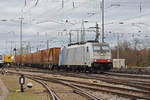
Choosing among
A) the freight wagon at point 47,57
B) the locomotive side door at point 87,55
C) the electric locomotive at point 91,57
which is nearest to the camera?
the electric locomotive at point 91,57

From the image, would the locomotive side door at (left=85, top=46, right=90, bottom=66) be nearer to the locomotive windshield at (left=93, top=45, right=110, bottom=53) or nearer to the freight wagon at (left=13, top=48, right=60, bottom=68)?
the locomotive windshield at (left=93, top=45, right=110, bottom=53)

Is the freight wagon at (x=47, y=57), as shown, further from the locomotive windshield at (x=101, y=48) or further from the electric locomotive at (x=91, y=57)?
the locomotive windshield at (x=101, y=48)

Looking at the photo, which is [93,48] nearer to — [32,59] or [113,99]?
[113,99]

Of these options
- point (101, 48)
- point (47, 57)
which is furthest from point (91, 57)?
point (47, 57)

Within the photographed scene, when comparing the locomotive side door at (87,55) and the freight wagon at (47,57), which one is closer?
the locomotive side door at (87,55)

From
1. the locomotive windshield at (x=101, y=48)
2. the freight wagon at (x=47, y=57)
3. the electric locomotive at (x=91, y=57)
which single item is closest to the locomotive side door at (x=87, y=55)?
the electric locomotive at (x=91, y=57)

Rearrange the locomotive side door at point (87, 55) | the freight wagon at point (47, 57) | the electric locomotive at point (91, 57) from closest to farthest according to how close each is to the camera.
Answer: the electric locomotive at point (91, 57), the locomotive side door at point (87, 55), the freight wagon at point (47, 57)

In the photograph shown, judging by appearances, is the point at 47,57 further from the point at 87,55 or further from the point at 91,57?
the point at 91,57

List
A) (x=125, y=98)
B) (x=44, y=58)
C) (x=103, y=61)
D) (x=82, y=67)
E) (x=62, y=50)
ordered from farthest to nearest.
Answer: (x=44, y=58)
(x=62, y=50)
(x=82, y=67)
(x=103, y=61)
(x=125, y=98)

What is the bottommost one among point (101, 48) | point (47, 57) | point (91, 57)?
point (91, 57)

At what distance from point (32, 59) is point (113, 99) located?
4649 centimetres

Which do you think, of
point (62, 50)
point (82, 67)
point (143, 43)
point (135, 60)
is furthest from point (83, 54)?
point (143, 43)

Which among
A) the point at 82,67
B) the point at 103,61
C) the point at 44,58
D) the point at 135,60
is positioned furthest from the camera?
the point at 135,60

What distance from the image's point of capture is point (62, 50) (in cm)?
3788
